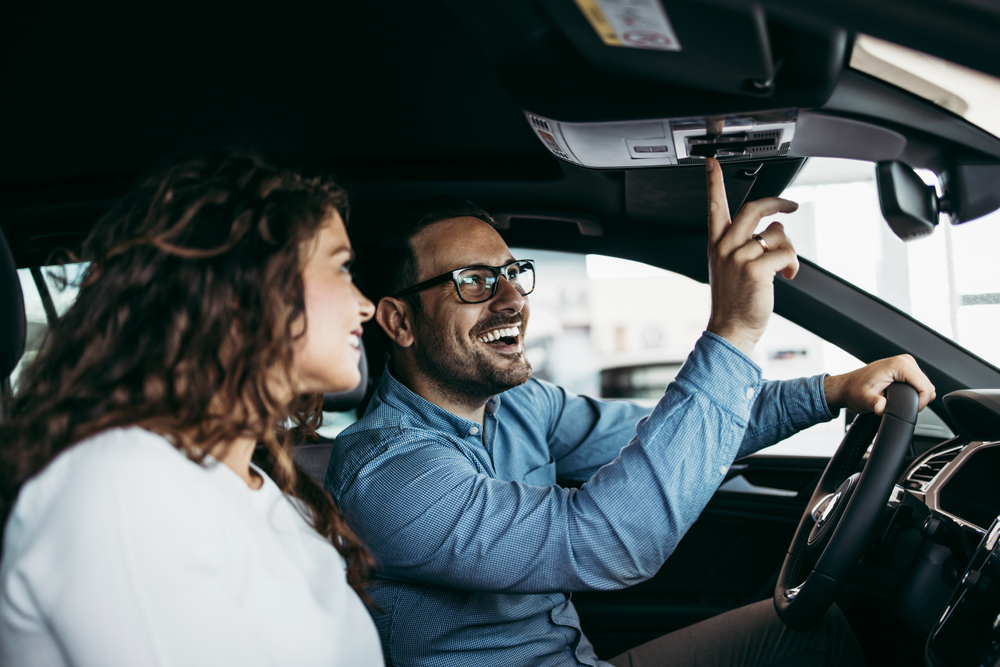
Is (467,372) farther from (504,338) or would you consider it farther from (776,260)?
(776,260)

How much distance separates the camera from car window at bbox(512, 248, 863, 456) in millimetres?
2178

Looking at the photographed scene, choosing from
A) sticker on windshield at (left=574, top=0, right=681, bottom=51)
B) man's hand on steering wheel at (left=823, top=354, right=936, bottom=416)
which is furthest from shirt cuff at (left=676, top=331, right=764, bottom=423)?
sticker on windshield at (left=574, top=0, right=681, bottom=51)

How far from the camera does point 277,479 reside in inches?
41.8

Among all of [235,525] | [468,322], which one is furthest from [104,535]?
[468,322]

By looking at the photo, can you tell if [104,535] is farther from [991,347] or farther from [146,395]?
[991,347]

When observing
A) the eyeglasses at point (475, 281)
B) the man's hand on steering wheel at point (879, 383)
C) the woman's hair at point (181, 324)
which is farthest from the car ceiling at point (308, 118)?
the woman's hair at point (181, 324)

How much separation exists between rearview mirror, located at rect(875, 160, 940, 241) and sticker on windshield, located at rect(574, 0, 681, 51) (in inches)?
15.4

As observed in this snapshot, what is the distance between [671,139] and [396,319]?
2.79ft

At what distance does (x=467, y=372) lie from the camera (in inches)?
60.1

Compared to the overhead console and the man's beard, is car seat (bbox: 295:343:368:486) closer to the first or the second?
the man's beard

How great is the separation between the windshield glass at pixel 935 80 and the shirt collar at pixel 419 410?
995 millimetres

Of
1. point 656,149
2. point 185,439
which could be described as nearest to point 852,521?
point 656,149

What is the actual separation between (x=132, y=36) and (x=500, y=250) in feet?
3.87

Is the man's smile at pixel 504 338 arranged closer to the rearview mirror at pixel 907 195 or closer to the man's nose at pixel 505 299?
the man's nose at pixel 505 299
